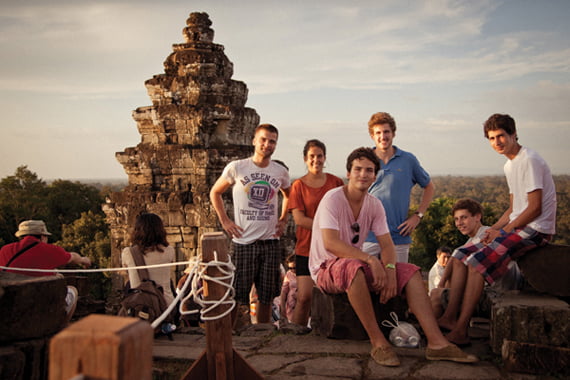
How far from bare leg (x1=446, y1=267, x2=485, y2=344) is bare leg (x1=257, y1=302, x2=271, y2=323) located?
6.25 ft

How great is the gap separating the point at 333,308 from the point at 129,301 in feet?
5.50

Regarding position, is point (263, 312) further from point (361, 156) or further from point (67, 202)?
point (67, 202)

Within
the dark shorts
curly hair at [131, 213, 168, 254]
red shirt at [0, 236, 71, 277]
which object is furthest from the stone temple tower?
red shirt at [0, 236, 71, 277]

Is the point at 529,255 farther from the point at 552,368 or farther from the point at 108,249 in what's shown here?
the point at 108,249

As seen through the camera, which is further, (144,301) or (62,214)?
(62,214)

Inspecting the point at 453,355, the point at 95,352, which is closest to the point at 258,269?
the point at 453,355

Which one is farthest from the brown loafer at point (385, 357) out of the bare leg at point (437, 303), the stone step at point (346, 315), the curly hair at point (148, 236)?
the curly hair at point (148, 236)

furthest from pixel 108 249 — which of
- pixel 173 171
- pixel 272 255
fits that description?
pixel 272 255

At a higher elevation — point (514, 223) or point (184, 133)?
point (184, 133)

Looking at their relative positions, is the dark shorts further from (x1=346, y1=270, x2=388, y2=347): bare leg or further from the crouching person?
(x1=346, y1=270, x2=388, y2=347): bare leg

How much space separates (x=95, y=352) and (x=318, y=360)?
226 centimetres

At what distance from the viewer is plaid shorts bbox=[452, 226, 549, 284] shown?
366 cm

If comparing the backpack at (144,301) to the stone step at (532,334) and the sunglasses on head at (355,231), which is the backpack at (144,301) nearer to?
the sunglasses on head at (355,231)

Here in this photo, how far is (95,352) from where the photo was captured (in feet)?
4.93
